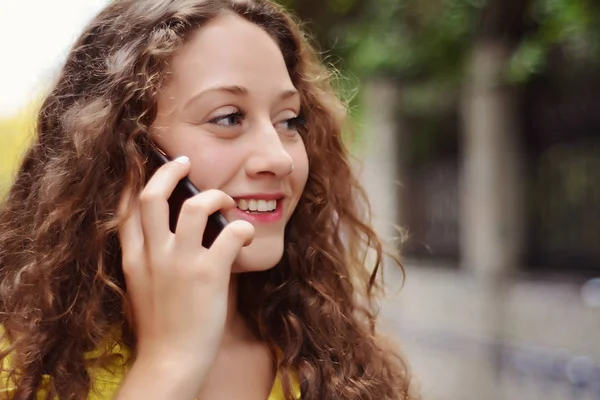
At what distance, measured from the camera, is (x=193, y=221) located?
1423 mm

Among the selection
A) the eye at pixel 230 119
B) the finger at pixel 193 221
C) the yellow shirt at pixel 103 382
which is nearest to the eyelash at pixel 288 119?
the eye at pixel 230 119

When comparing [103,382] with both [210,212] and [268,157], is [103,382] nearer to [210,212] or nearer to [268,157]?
[210,212]

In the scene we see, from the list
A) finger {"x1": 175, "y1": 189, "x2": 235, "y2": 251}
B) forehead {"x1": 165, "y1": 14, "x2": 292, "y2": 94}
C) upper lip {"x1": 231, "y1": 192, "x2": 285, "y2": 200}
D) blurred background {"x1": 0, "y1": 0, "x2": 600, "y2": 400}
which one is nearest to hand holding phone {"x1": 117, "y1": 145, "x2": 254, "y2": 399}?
finger {"x1": 175, "y1": 189, "x2": 235, "y2": 251}

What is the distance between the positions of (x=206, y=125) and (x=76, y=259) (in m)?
0.39

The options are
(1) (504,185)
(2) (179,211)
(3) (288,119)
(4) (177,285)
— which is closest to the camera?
(4) (177,285)

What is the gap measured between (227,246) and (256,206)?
0.65ft

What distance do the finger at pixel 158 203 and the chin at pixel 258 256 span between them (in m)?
0.21

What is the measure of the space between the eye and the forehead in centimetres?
6

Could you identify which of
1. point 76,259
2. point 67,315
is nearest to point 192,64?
point 76,259

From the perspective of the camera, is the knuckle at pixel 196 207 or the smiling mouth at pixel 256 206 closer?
the knuckle at pixel 196 207

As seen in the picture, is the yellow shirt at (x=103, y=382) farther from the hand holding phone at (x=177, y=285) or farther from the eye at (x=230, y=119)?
the eye at (x=230, y=119)

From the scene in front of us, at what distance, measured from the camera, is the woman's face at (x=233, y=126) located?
1.57 metres

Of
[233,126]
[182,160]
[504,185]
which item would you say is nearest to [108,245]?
[182,160]

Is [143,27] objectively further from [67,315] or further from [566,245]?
[566,245]
